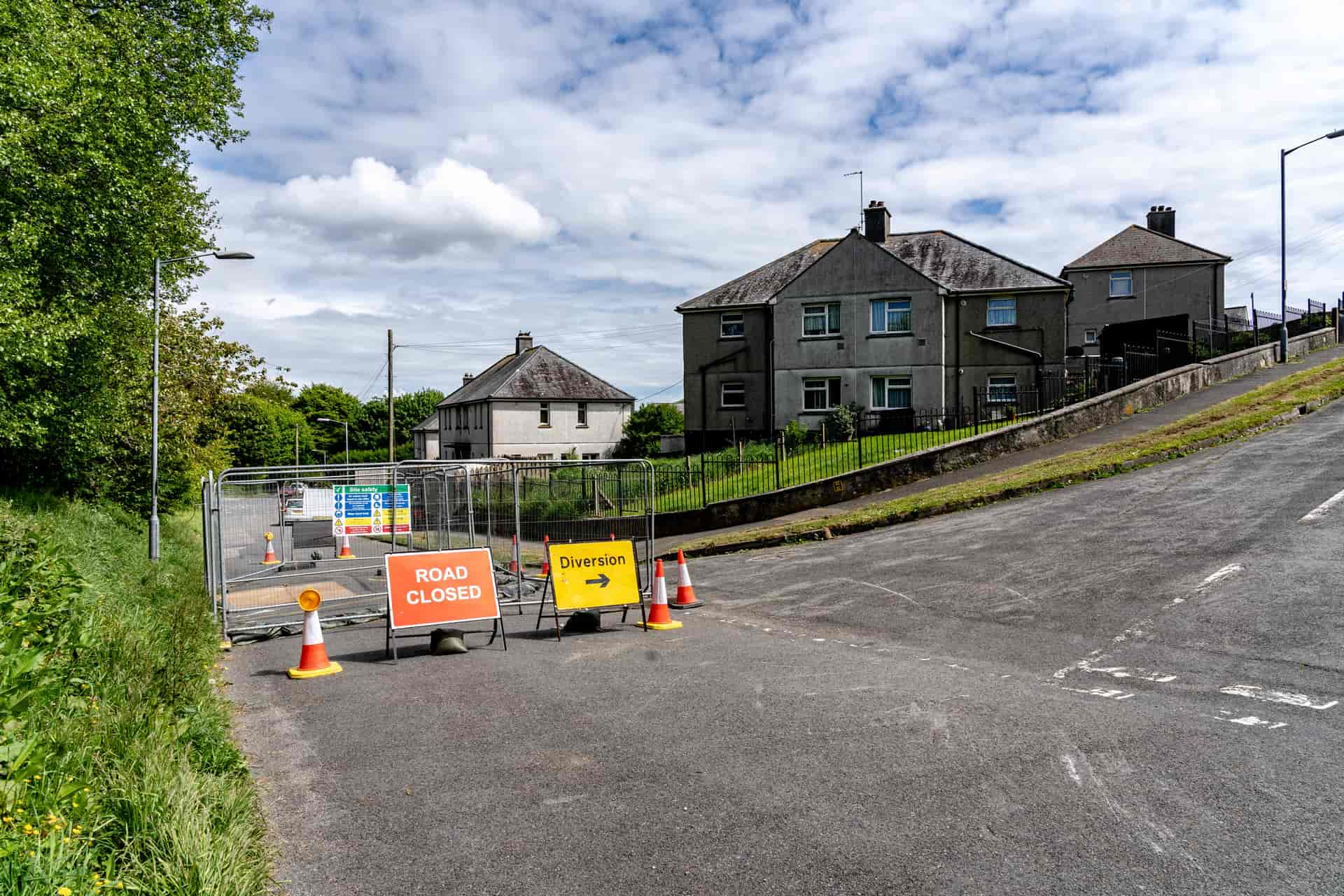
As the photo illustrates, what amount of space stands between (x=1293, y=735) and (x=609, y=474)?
11071 mm

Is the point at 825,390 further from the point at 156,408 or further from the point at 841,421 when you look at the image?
the point at 156,408

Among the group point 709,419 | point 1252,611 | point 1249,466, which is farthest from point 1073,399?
point 1252,611

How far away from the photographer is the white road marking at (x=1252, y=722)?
587cm

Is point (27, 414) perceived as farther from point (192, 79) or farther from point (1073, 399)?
point (1073, 399)

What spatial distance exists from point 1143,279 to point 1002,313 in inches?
701

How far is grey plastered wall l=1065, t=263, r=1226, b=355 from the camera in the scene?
4525 cm

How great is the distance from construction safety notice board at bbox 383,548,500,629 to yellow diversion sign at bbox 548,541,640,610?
85cm

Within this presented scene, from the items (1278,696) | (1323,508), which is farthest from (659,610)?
(1323,508)

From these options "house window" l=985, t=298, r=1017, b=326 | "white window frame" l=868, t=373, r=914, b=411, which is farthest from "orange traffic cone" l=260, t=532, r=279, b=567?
"house window" l=985, t=298, r=1017, b=326

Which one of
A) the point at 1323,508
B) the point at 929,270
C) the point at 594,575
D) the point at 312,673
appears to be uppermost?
the point at 929,270

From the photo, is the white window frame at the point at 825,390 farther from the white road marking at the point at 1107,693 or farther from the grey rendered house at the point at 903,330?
the white road marking at the point at 1107,693

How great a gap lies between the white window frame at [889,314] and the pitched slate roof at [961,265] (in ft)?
4.76

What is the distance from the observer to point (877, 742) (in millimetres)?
5828

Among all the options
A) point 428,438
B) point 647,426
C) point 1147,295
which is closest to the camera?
point 1147,295
